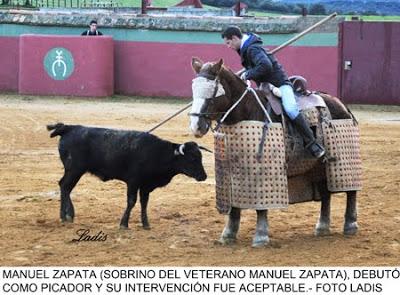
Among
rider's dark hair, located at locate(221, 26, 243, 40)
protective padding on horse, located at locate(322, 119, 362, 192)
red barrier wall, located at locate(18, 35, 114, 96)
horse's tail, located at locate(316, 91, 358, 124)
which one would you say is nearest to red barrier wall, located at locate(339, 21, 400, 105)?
red barrier wall, located at locate(18, 35, 114, 96)

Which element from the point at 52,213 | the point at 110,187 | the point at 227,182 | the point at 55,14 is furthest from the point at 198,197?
the point at 55,14

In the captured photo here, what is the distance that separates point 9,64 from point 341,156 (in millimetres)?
15482

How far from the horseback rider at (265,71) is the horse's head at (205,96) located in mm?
311

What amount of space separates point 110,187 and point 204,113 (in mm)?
3748

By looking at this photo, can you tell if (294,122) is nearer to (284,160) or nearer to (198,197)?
(284,160)

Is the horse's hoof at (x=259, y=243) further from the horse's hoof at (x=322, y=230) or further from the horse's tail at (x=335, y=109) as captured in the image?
the horse's tail at (x=335, y=109)

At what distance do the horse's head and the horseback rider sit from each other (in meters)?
0.31

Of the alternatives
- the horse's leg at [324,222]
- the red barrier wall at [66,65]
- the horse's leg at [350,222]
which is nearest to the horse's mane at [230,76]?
the horse's leg at [324,222]

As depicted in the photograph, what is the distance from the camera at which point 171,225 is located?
8.27 metres

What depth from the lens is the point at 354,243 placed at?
7535mm

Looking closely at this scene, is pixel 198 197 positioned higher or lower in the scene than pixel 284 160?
lower

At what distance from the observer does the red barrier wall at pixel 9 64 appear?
22.1m

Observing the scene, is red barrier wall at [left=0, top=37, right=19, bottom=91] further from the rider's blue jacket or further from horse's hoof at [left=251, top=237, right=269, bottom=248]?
horse's hoof at [left=251, top=237, right=269, bottom=248]

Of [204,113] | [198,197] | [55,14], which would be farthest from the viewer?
[55,14]
